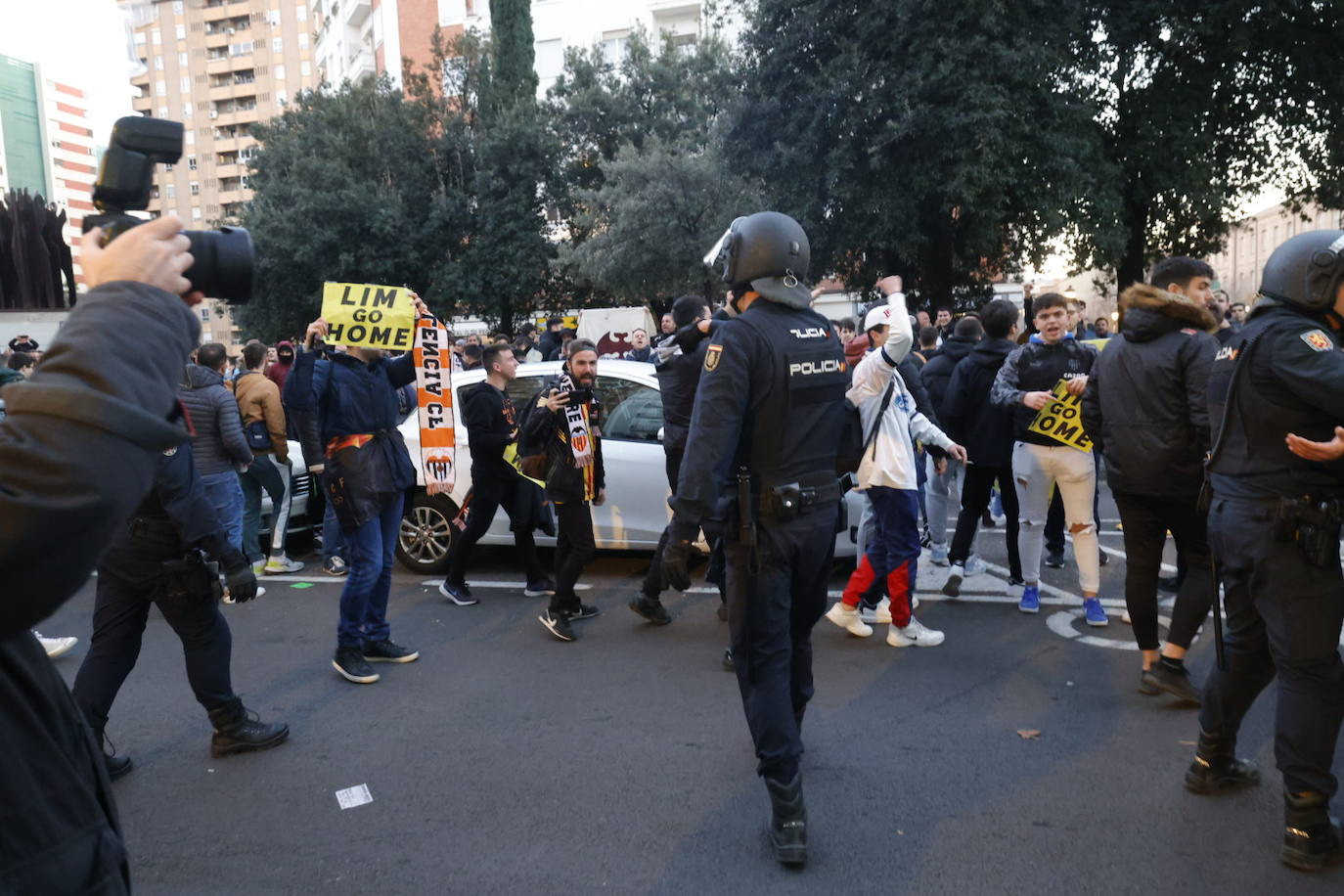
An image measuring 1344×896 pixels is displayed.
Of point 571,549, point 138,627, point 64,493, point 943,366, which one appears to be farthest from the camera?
point 943,366

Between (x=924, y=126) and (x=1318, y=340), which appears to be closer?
(x=1318, y=340)

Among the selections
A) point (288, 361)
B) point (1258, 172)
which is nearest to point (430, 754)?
point (288, 361)

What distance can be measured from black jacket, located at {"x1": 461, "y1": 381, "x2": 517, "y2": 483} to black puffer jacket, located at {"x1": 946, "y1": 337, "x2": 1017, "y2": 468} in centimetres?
322

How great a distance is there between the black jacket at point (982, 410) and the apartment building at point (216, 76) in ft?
301

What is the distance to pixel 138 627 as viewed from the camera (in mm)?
4332

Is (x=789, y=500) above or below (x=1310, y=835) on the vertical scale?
above

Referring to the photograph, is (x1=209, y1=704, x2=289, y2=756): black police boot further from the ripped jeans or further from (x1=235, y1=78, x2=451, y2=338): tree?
(x1=235, y1=78, x2=451, y2=338): tree

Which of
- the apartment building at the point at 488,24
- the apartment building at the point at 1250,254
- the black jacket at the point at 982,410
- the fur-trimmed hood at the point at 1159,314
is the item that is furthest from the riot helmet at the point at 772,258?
the apartment building at the point at 1250,254

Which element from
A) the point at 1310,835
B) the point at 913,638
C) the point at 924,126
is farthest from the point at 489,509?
the point at 924,126

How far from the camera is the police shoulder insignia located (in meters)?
3.18

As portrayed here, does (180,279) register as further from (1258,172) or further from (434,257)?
(434,257)

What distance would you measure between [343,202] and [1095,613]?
26697 millimetres

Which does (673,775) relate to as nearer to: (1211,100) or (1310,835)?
(1310,835)

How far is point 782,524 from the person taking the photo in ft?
11.6
